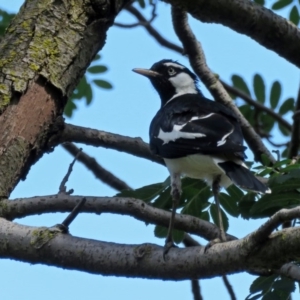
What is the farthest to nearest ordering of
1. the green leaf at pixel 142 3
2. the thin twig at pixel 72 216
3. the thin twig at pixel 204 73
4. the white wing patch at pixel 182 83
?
1. the green leaf at pixel 142 3
2. the white wing patch at pixel 182 83
3. the thin twig at pixel 204 73
4. the thin twig at pixel 72 216

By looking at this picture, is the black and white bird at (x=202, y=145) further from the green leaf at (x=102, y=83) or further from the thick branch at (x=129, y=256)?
the green leaf at (x=102, y=83)

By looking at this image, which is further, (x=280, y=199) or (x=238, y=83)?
(x=238, y=83)

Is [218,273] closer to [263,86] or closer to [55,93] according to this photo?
[55,93]

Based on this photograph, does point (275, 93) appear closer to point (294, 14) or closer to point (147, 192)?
point (294, 14)

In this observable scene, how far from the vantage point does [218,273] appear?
2725 mm

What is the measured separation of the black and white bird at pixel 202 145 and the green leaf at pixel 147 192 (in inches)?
3.1

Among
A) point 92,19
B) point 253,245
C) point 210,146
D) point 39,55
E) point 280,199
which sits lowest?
point 253,245

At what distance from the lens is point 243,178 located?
375 cm

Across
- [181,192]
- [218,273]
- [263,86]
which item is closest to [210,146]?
[181,192]

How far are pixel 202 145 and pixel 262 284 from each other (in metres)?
1.10

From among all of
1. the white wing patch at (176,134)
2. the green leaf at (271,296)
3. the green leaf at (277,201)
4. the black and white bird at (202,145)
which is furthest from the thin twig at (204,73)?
the green leaf at (271,296)

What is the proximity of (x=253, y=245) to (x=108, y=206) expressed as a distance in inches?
39.1

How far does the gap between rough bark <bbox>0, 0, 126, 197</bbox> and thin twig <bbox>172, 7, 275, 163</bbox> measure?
859 millimetres

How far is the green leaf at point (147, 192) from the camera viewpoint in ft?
13.1
